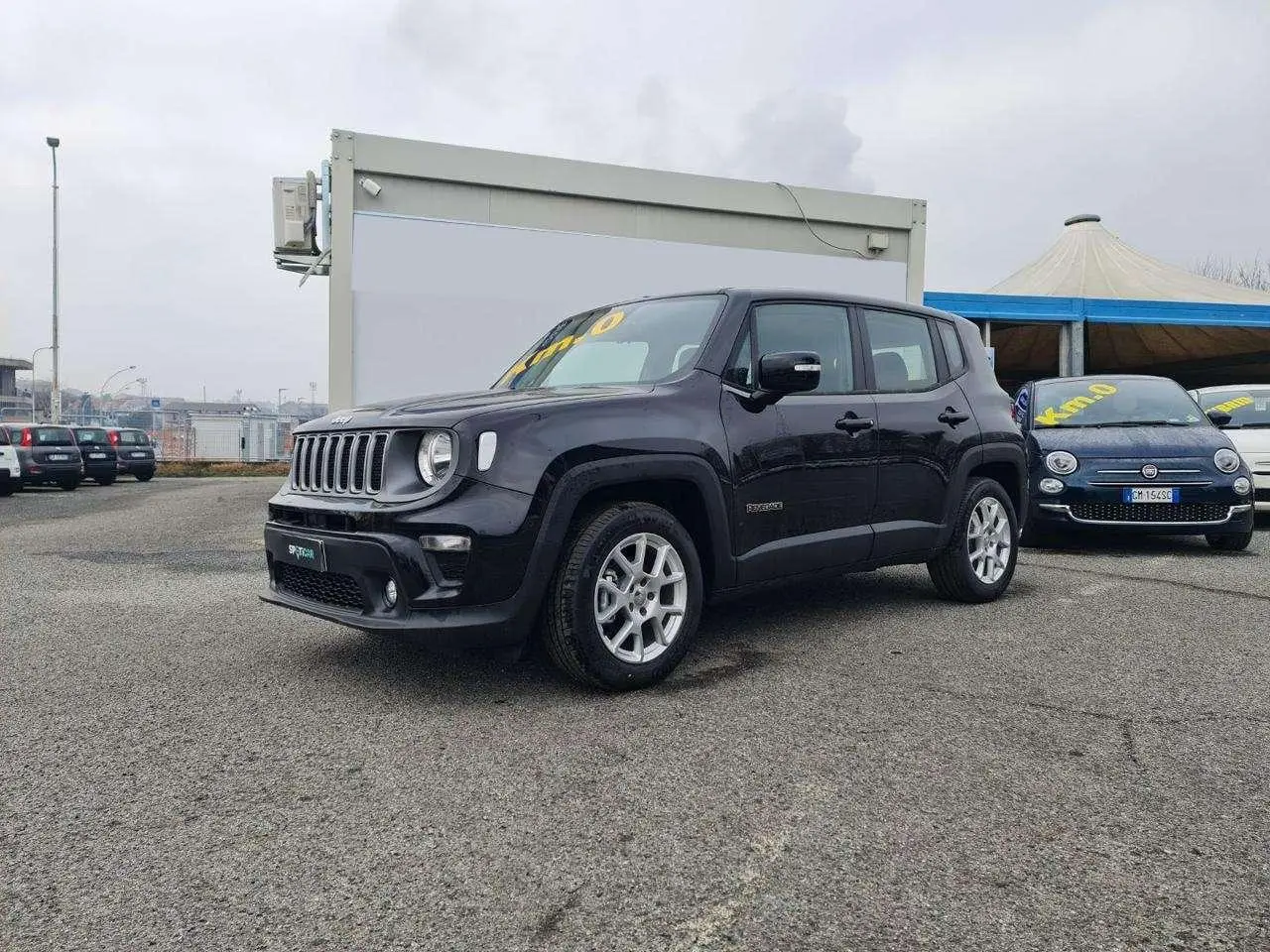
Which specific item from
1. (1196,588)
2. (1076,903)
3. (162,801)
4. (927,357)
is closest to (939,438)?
(927,357)

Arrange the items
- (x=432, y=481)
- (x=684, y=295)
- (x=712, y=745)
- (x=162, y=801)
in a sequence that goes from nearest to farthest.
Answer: (x=162, y=801) < (x=712, y=745) < (x=432, y=481) < (x=684, y=295)

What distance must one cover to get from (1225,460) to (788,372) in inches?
209

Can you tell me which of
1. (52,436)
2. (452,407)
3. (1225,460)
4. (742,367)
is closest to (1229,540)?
(1225,460)

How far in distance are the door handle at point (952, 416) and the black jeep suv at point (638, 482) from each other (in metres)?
0.01

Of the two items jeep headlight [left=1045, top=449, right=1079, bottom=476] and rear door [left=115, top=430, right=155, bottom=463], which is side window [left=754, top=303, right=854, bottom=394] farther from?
rear door [left=115, top=430, right=155, bottom=463]

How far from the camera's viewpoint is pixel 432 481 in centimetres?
354

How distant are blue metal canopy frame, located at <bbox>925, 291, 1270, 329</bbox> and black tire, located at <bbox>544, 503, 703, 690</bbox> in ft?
53.1

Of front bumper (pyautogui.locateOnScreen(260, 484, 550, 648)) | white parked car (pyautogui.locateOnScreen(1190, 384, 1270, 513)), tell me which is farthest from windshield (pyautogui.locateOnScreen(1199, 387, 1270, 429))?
front bumper (pyautogui.locateOnScreen(260, 484, 550, 648))

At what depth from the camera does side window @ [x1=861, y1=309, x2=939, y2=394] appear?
16.7 ft

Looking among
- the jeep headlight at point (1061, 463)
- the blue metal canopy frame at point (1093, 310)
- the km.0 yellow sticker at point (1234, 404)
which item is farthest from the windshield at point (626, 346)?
Answer: the blue metal canopy frame at point (1093, 310)

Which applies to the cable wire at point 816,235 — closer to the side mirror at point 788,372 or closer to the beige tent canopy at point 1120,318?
the beige tent canopy at point 1120,318

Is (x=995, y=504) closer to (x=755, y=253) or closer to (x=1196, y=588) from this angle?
(x=1196, y=588)

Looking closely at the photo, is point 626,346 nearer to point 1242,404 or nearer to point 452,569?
point 452,569

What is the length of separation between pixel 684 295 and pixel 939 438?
1647 millimetres
